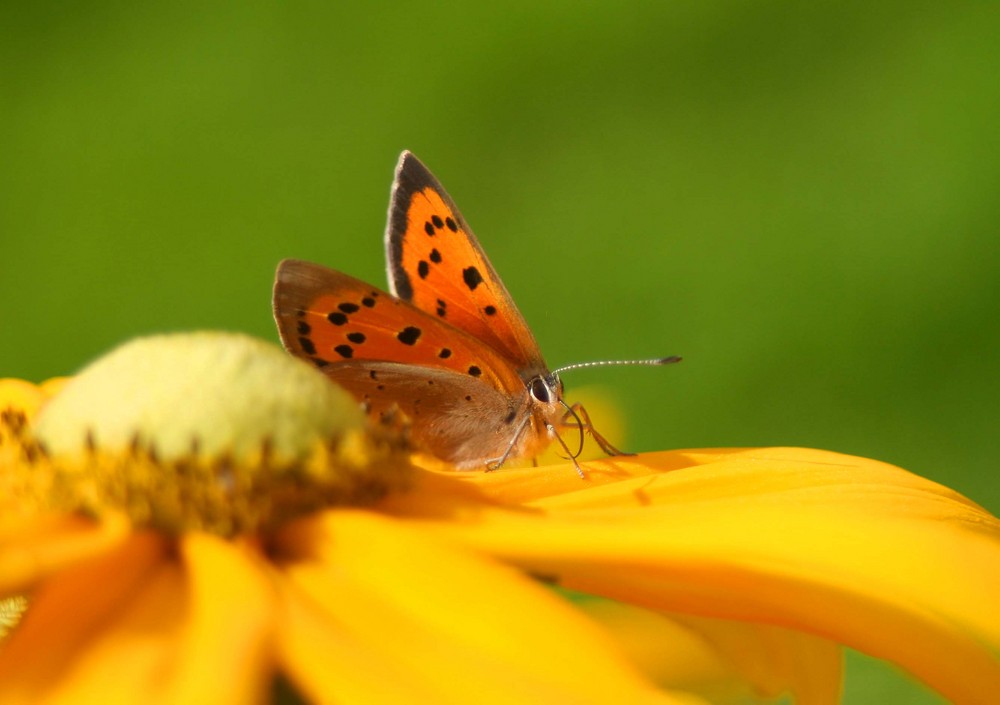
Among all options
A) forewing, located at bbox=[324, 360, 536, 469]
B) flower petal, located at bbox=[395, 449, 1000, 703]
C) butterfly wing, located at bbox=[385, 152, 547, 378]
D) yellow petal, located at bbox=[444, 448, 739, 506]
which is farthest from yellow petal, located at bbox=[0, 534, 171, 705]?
butterfly wing, located at bbox=[385, 152, 547, 378]

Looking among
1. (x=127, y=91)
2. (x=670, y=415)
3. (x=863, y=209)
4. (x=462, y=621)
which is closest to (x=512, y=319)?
(x=462, y=621)

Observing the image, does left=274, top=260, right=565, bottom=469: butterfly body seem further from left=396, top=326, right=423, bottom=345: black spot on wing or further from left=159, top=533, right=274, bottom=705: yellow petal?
left=159, top=533, right=274, bottom=705: yellow petal

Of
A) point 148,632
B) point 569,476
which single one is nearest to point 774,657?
point 569,476

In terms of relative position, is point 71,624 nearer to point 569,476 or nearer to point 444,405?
point 569,476

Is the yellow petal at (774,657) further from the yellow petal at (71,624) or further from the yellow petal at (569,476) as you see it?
the yellow petal at (71,624)

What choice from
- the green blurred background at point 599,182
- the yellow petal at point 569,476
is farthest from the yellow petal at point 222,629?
the green blurred background at point 599,182

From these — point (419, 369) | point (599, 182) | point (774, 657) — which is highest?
point (419, 369)

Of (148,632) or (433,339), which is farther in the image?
(433,339)
